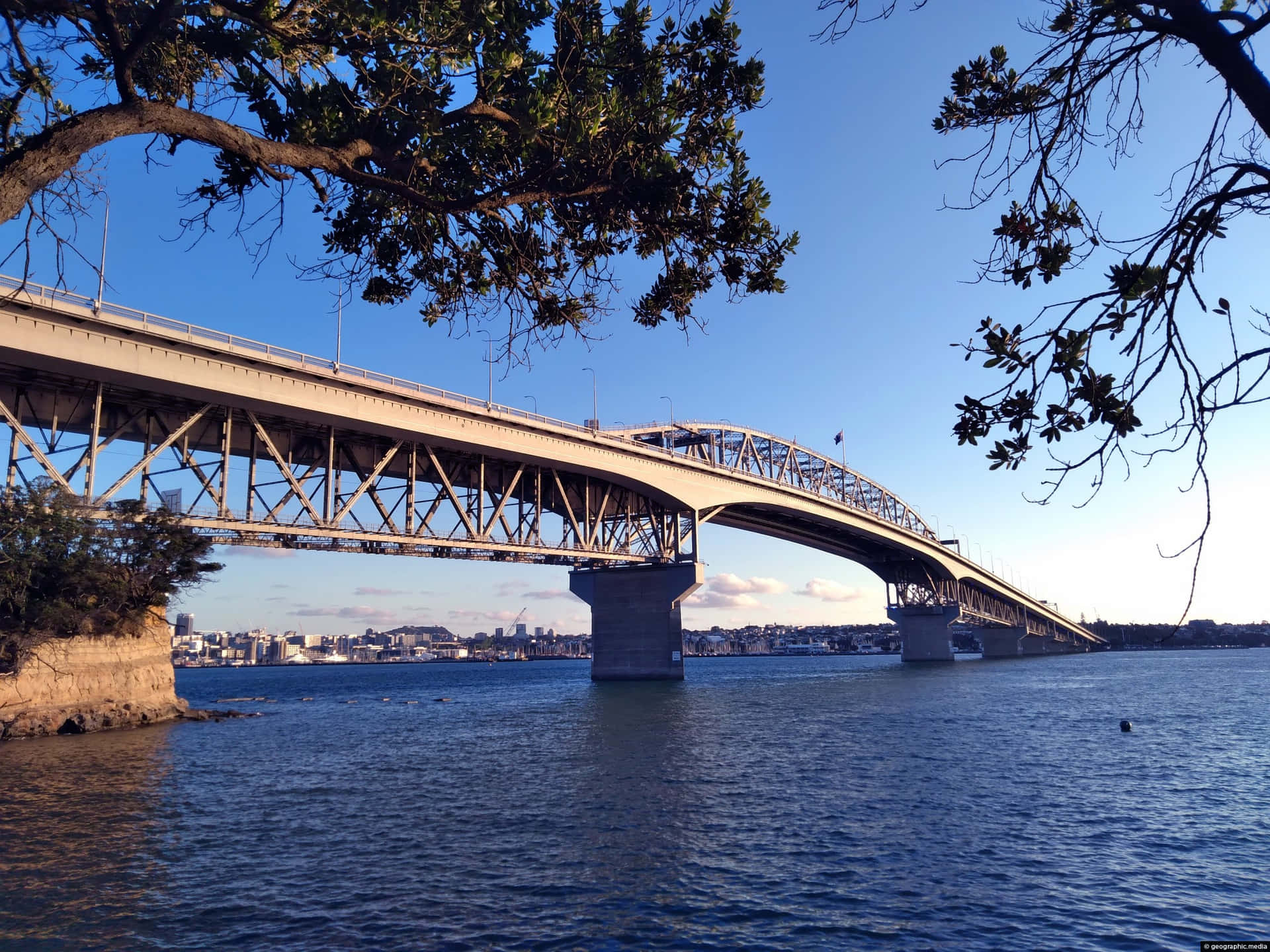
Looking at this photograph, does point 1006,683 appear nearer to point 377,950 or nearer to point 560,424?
point 560,424

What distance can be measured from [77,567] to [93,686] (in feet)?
23.4

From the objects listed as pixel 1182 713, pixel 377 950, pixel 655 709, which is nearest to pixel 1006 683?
pixel 1182 713

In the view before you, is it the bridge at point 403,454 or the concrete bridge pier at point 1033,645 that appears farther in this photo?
the concrete bridge pier at point 1033,645

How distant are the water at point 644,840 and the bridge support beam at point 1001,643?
14637 cm

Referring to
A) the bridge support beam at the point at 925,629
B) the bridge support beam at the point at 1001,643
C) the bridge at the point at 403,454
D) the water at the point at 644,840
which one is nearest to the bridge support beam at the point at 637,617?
the bridge at the point at 403,454

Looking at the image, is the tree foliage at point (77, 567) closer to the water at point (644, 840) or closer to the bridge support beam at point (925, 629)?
the water at point (644, 840)

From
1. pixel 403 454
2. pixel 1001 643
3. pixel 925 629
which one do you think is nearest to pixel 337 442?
pixel 403 454

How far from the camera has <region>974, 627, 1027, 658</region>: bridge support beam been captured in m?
175

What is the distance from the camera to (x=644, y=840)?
18859mm

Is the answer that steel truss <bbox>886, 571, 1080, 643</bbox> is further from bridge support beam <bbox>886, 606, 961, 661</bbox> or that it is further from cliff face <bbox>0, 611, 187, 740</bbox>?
cliff face <bbox>0, 611, 187, 740</bbox>

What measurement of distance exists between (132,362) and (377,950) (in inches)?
1311

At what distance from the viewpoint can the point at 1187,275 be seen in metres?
5.57

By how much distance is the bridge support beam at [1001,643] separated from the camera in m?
175

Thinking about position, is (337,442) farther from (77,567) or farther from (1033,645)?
(1033,645)
